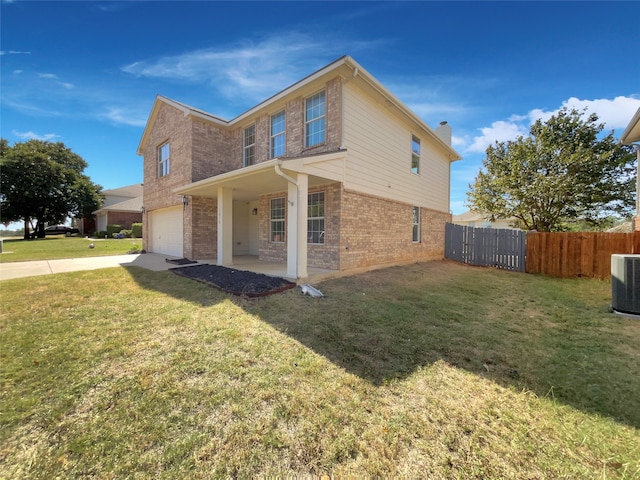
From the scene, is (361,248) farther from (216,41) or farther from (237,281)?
(216,41)

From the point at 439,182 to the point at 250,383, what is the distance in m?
14.1

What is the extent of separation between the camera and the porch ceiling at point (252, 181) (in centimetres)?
652

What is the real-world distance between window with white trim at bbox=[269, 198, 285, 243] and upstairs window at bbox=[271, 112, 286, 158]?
175cm

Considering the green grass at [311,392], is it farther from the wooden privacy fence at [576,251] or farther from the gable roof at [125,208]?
the gable roof at [125,208]

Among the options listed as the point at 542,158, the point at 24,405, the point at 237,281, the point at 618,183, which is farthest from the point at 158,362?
the point at 618,183

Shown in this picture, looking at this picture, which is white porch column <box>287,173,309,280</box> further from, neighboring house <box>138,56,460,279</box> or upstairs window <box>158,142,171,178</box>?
upstairs window <box>158,142,171,178</box>

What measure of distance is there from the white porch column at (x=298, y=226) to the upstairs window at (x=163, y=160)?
32.1ft

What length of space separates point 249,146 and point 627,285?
1189cm

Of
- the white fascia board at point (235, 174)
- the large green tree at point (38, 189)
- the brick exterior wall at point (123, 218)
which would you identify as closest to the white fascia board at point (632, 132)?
the white fascia board at point (235, 174)

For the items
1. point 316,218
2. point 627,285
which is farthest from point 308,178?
point 627,285

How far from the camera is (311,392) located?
105 inches

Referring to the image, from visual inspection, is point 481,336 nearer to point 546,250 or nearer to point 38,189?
point 546,250

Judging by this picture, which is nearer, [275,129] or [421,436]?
[421,436]

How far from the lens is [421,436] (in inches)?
84.2
